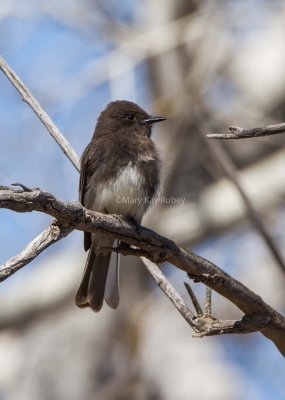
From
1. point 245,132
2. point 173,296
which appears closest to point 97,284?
point 173,296

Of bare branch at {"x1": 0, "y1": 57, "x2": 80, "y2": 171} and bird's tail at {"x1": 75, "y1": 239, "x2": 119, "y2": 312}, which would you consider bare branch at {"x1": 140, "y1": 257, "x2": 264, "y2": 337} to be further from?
bird's tail at {"x1": 75, "y1": 239, "x2": 119, "y2": 312}

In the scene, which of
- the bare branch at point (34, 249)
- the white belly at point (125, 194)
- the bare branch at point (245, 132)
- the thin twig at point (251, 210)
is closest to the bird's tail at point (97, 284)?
the white belly at point (125, 194)

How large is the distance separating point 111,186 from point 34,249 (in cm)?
164

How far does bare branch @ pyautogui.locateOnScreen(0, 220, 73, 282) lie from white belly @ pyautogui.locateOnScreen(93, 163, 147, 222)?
1.48 metres

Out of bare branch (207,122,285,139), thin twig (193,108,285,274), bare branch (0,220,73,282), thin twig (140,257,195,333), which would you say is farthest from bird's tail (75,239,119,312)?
bare branch (207,122,285,139)

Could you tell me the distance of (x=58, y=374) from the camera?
20.8 feet

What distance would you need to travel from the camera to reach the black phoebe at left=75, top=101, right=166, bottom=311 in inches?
160

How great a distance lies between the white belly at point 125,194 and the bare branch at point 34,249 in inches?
58.2

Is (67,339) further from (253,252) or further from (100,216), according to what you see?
(100,216)

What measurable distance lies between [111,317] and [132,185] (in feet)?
7.84

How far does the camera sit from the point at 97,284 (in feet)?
13.4

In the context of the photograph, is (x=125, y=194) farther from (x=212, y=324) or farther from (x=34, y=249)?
(x=34, y=249)

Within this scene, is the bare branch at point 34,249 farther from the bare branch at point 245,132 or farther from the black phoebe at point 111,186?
the black phoebe at point 111,186

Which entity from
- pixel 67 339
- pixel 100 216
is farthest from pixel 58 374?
pixel 100 216
